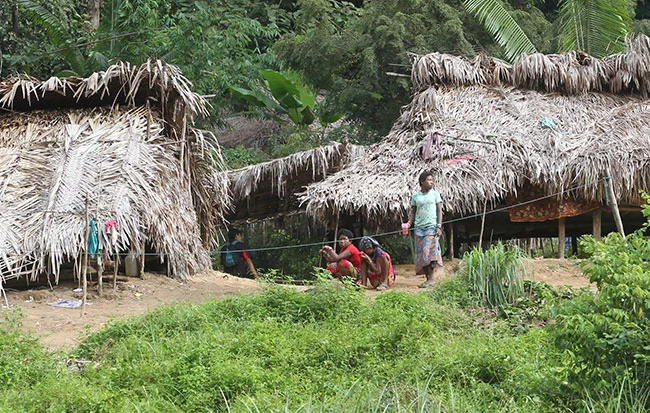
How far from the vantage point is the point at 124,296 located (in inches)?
377

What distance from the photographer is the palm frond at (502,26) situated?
53.0 ft

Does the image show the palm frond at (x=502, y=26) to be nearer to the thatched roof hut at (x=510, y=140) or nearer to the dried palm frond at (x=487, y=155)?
the thatched roof hut at (x=510, y=140)

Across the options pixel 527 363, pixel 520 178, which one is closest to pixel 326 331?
pixel 527 363

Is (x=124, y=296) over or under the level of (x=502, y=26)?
under

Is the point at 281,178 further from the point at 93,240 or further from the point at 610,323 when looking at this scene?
the point at 610,323

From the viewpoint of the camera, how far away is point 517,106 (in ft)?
43.7

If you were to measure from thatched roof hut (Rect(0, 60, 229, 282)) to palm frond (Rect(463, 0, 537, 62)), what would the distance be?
605cm

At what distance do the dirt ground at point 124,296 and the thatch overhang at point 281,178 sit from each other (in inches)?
91.7

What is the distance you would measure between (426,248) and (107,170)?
11.1 ft

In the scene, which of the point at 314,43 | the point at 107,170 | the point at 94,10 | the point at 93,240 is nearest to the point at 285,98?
the point at 314,43

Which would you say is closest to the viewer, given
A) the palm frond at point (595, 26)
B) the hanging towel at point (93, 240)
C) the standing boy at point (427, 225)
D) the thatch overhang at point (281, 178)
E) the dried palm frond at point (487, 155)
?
the hanging towel at point (93, 240)

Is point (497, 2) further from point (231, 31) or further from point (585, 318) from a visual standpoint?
point (585, 318)

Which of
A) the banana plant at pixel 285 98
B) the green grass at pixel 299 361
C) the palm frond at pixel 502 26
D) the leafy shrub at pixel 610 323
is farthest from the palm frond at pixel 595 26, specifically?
the leafy shrub at pixel 610 323

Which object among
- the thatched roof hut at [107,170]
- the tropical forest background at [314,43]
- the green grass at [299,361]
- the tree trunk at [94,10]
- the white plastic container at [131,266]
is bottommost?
the green grass at [299,361]
